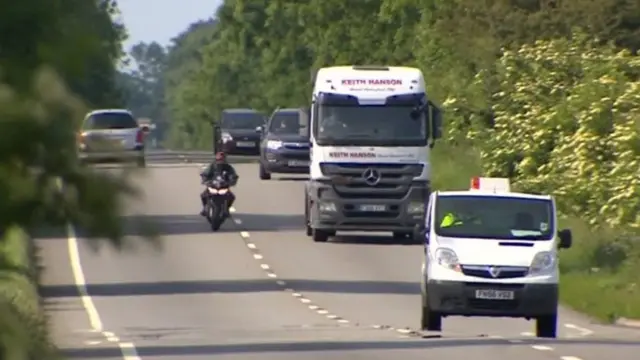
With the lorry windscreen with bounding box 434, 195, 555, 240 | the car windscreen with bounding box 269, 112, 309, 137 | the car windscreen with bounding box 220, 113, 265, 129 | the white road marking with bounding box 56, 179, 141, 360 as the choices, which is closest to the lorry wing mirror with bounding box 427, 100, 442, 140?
the white road marking with bounding box 56, 179, 141, 360

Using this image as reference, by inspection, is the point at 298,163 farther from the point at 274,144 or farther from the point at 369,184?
the point at 369,184

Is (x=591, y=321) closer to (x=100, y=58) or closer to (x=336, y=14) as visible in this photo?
(x=100, y=58)

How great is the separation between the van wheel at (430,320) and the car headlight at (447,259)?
0.55 meters

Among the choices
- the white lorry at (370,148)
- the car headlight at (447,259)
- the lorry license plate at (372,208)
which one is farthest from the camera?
the lorry license plate at (372,208)

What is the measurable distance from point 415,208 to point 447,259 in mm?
12260

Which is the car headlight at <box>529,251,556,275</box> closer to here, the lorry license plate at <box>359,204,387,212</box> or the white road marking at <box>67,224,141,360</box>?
the white road marking at <box>67,224,141,360</box>

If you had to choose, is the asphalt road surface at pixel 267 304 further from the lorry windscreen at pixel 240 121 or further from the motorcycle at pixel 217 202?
the lorry windscreen at pixel 240 121

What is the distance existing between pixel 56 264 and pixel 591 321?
1149cm

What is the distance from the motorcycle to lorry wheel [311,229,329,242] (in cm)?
191

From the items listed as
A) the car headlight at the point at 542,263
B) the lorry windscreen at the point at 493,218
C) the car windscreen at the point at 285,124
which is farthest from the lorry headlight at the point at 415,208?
the car windscreen at the point at 285,124

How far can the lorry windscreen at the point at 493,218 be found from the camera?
22.2m

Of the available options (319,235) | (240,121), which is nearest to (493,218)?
(319,235)

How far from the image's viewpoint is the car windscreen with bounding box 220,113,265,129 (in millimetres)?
58594

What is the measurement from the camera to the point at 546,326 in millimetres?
22094
